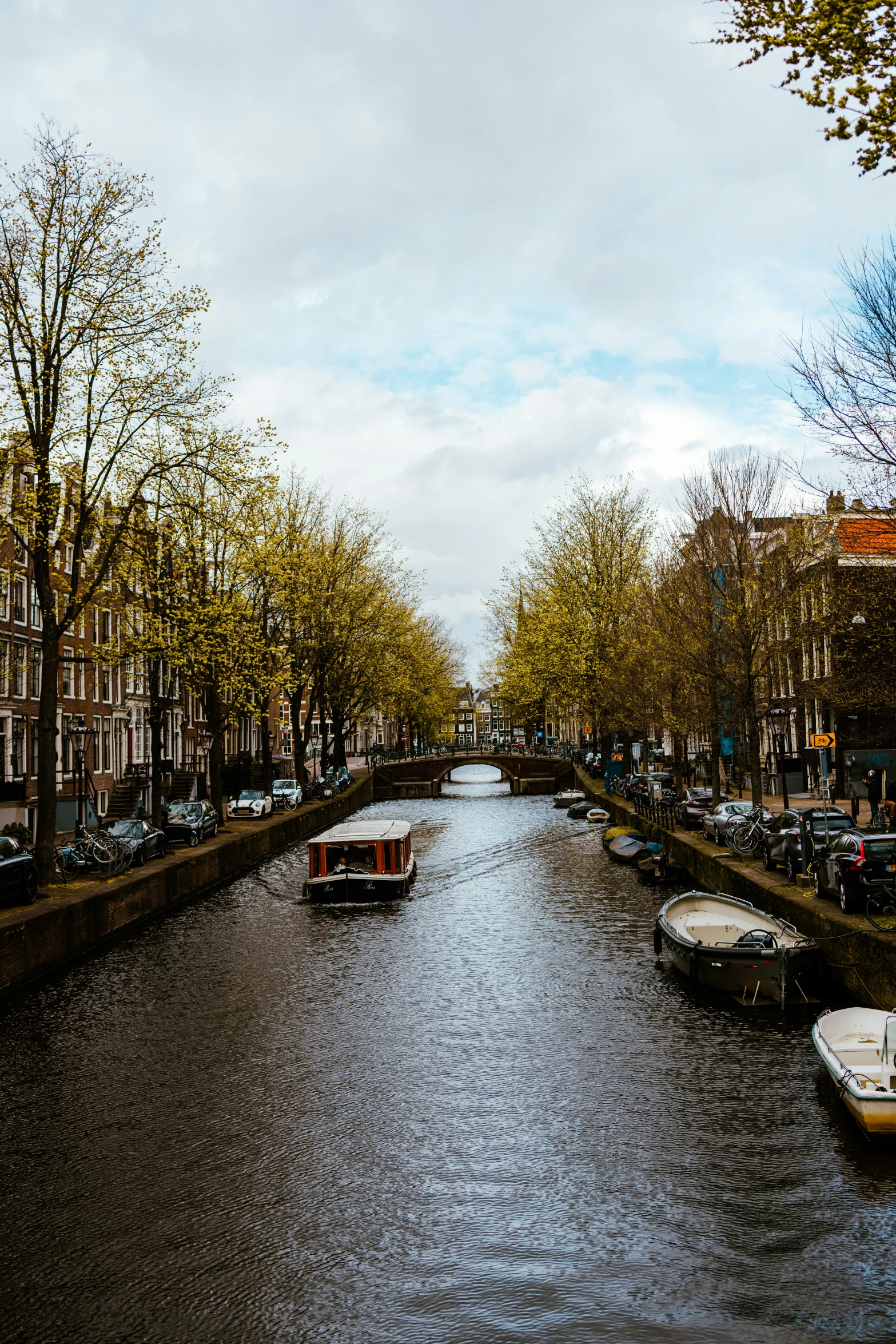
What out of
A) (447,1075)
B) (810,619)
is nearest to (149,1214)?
(447,1075)

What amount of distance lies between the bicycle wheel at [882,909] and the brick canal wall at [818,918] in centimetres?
23

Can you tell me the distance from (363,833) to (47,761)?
13430mm

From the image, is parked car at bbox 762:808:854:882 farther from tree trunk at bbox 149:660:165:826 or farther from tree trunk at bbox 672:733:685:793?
tree trunk at bbox 672:733:685:793

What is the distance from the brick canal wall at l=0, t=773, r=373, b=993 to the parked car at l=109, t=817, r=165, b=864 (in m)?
0.45

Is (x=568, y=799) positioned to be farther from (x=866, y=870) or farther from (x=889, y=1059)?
(x=889, y=1059)

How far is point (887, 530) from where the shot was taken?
25891 mm

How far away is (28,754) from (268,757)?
11.1 meters

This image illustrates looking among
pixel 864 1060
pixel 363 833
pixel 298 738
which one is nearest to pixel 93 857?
pixel 363 833

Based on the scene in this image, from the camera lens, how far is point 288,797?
65.4 m

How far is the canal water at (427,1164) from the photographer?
37.6 ft

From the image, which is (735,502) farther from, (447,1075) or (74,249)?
(447,1075)

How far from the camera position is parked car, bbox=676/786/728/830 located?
44.1 metres

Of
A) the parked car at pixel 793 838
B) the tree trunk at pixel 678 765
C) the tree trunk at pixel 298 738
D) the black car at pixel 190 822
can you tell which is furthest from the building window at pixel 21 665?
the parked car at pixel 793 838

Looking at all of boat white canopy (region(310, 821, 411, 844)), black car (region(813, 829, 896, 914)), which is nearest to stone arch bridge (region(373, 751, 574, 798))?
boat white canopy (region(310, 821, 411, 844))
